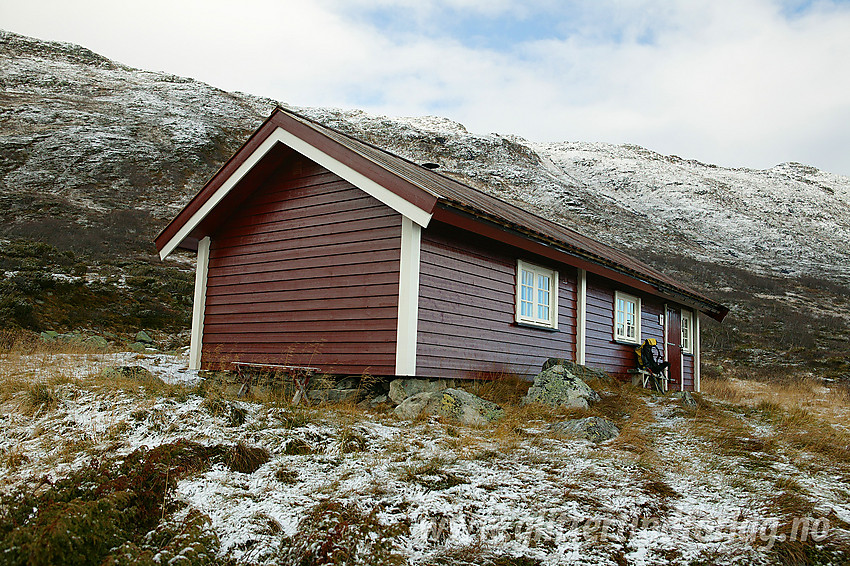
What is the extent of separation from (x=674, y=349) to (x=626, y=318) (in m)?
3.60

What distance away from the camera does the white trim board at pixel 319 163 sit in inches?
342

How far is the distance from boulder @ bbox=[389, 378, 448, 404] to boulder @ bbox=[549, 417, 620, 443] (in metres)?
2.18

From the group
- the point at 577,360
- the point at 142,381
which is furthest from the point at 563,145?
the point at 142,381

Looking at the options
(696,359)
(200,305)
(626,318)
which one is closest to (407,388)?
(200,305)

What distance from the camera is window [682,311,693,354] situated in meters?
18.9

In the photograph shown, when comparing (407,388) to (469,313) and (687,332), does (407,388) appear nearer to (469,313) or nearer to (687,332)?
(469,313)

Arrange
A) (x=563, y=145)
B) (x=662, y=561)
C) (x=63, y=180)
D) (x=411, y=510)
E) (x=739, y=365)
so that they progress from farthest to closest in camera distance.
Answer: (x=563, y=145), (x=63, y=180), (x=739, y=365), (x=411, y=510), (x=662, y=561)

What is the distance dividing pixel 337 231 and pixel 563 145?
264 feet

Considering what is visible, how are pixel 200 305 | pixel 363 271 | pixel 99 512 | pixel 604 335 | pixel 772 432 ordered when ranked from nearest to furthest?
pixel 99 512, pixel 772 432, pixel 363 271, pixel 200 305, pixel 604 335

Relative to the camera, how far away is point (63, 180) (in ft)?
126

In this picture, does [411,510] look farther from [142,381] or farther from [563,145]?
[563,145]

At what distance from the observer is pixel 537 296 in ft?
38.5

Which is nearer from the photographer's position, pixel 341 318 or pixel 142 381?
pixel 142 381

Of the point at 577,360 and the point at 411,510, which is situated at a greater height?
the point at 577,360
